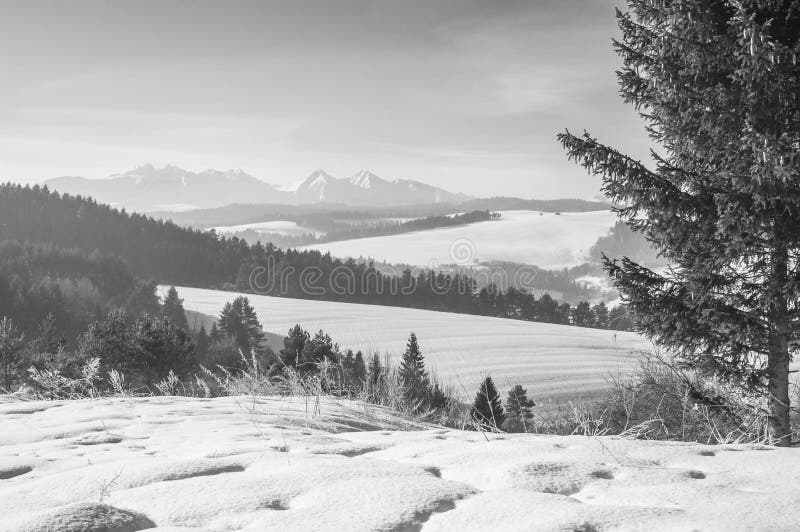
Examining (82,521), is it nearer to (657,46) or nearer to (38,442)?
(38,442)

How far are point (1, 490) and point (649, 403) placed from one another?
1218cm

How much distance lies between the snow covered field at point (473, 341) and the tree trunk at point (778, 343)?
80.7ft

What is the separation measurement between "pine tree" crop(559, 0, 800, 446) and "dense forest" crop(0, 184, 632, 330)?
317ft

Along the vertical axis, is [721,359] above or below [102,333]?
above

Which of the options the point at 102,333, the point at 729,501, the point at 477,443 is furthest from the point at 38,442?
the point at 102,333

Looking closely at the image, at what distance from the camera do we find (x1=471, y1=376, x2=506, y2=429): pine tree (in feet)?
16.1

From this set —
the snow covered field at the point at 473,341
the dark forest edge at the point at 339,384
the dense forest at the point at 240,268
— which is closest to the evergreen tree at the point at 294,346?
the dark forest edge at the point at 339,384

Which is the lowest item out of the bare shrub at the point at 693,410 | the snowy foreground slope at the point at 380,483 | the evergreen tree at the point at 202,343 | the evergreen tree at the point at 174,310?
the evergreen tree at the point at 202,343

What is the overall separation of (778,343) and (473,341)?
53522mm

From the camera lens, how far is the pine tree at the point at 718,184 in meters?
7.79

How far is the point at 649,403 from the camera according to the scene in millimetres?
12211

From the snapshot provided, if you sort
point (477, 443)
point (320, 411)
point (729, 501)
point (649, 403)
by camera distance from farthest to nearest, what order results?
point (649, 403), point (320, 411), point (477, 443), point (729, 501)

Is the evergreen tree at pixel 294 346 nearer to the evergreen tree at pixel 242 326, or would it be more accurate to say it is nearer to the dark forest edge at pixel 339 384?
the dark forest edge at pixel 339 384

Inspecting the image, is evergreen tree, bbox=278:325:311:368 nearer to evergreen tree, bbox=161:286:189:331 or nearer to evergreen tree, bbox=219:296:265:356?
evergreen tree, bbox=219:296:265:356
